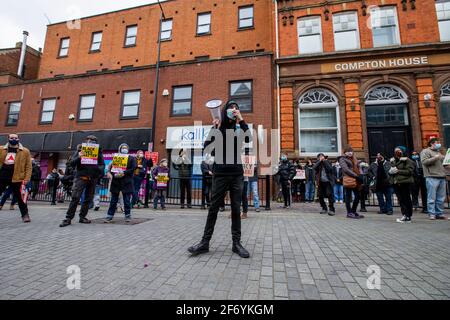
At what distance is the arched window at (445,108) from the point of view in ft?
39.5

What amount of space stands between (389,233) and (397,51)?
1231 centimetres

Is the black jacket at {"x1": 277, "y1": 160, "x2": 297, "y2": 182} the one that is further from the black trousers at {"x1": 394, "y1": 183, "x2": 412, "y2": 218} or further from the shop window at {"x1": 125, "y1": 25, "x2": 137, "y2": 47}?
the shop window at {"x1": 125, "y1": 25, "x2": 137, "y2": 47}

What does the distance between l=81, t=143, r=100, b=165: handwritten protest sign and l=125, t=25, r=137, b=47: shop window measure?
680 inches

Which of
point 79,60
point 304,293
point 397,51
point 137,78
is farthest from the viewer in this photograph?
point 79,60

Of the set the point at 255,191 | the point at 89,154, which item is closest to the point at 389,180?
the point at 255,191

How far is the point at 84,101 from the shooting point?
55.5 feet

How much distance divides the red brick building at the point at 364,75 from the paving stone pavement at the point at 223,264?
899 centimetres

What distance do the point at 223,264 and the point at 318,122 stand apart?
1244cm

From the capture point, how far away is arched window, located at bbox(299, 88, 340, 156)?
1325 centimetres

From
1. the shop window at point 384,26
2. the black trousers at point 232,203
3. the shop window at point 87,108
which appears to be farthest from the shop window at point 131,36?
the black trousers at point 232,203

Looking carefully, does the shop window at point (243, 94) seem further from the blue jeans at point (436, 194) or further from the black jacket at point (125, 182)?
the blue jeans at point (436, 194)

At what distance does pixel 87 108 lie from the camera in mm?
16703
